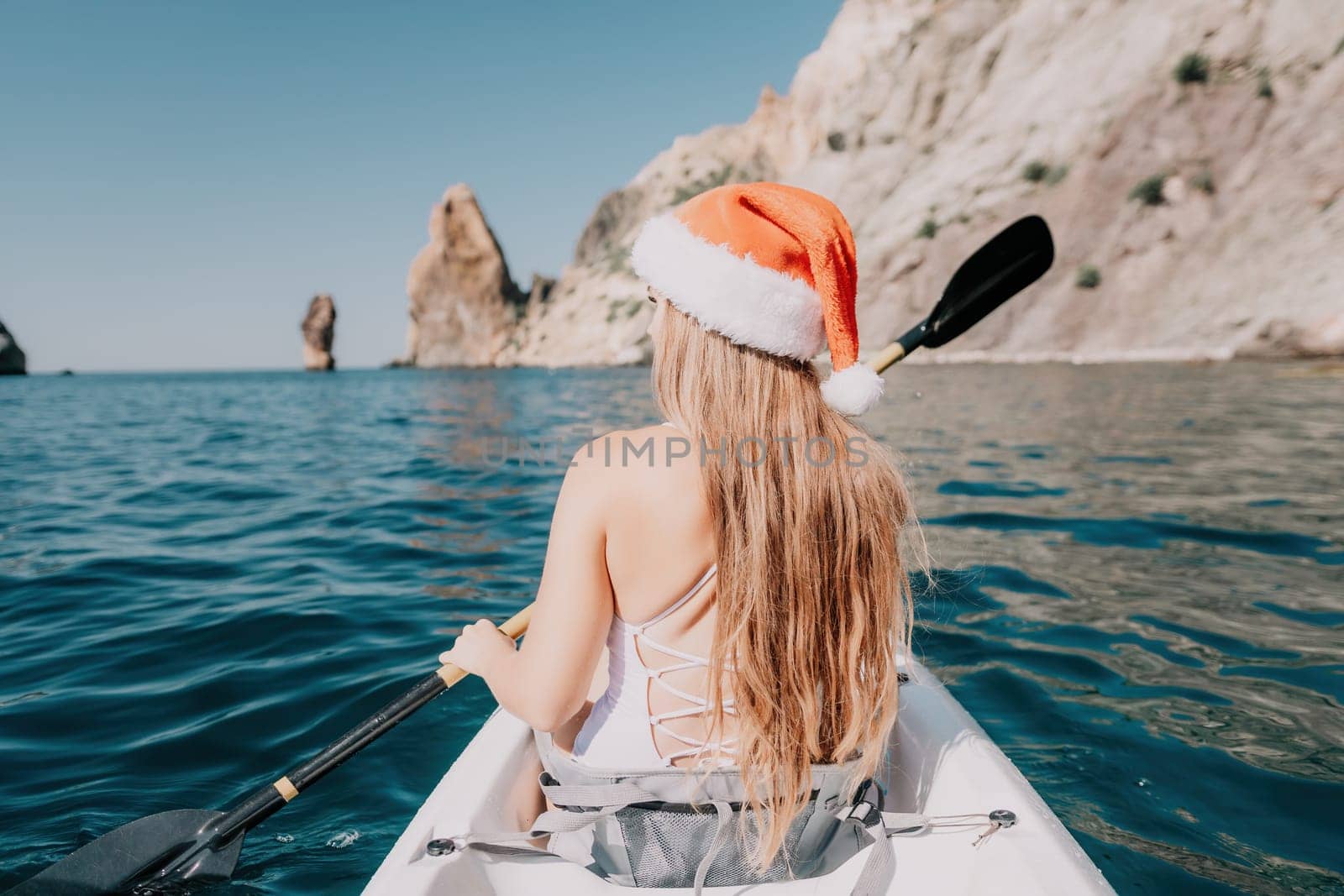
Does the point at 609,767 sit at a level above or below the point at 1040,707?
above

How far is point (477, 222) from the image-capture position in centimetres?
10162

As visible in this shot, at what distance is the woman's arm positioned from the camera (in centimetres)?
141

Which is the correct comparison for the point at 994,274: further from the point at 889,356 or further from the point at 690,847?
the point at 690,847

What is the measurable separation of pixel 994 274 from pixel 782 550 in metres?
2.30

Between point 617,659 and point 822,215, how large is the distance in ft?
3.45

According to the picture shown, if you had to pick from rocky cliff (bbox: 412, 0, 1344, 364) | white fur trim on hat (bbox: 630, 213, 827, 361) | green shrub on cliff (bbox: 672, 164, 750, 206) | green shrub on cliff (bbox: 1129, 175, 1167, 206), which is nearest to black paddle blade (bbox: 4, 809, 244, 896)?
white fur trim on hat (bbox: 630, 213, 827, 361)

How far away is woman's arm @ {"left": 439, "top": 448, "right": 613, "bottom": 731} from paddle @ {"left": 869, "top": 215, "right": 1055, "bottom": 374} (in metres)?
2.15

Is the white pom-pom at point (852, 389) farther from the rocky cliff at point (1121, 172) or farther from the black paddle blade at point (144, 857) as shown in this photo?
the rocky cliff at point (1121, 172)

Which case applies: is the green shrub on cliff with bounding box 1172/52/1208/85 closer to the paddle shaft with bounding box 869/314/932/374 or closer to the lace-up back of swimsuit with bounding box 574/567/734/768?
the paddle shaft with bounding box 869/314/932/374

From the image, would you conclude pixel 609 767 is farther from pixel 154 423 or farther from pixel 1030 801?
pixel 154 423

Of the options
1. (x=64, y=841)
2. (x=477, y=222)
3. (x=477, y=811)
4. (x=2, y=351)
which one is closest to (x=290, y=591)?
(x=64, y=841)

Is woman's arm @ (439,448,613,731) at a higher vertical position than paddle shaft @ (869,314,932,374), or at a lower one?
lower

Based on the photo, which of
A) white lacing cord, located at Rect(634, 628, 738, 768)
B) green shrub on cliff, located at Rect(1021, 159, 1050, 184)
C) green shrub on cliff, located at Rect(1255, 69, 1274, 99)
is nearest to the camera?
white lacing cord, located at Rect(634, 628, 738, 768)

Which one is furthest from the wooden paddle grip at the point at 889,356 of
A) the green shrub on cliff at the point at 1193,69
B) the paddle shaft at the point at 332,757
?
the green shrub on cliff at the point at 1193,69
